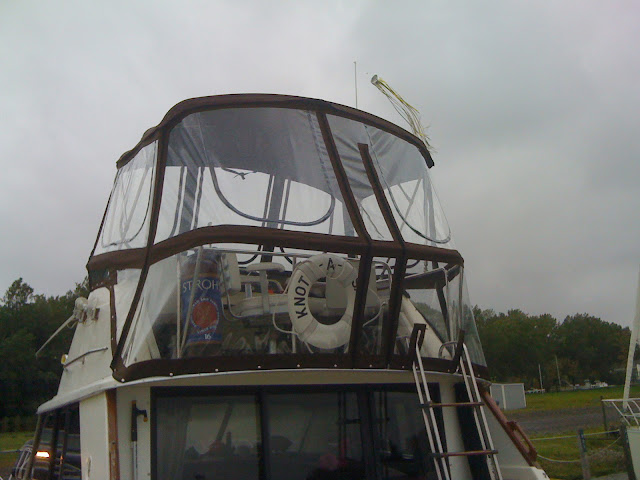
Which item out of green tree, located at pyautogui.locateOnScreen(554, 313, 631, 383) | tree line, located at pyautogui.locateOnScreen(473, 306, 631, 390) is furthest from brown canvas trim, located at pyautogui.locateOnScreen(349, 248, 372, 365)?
green tree, located at pyautogui.locateOnScreen(554, 313, 631, 383)

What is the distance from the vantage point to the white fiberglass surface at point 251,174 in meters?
4.94

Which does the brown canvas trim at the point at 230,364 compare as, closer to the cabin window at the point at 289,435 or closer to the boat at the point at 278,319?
the boat at the point at 278,319

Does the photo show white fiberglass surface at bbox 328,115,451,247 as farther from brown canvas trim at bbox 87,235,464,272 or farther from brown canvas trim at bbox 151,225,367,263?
brown canvas trim at bbox 151,225,367,263

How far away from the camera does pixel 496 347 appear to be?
5831cm

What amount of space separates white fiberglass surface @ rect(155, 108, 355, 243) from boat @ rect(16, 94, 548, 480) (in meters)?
0.01

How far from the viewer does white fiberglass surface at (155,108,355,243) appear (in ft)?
16.2

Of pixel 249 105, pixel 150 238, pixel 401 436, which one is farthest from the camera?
pixel 401 436

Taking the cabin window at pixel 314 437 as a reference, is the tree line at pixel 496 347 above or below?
above

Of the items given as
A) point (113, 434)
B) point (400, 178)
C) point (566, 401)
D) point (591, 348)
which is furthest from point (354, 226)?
point (591, 348)

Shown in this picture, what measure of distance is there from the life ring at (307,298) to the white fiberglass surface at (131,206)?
1.25 meters

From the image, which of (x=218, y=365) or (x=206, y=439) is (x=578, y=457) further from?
(x=218, y=365)

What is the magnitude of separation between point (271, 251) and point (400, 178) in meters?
1.41

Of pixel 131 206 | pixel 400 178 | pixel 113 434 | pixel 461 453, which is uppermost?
pixel 400 178

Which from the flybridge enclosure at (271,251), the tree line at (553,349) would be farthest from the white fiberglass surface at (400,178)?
the tree line at (553,349)
